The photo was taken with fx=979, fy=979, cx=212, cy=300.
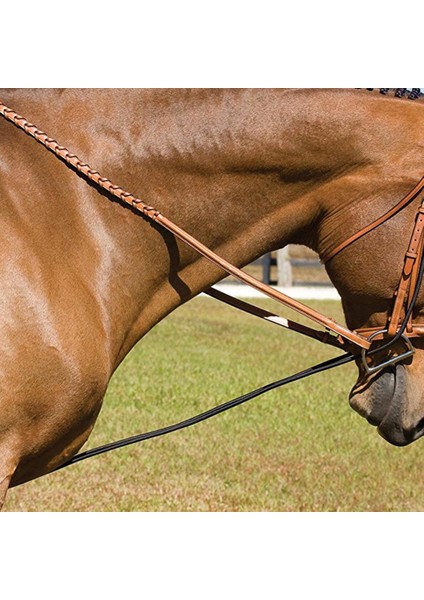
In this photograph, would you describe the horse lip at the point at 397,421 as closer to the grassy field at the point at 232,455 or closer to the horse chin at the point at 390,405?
the horse chin at the point at 390,405

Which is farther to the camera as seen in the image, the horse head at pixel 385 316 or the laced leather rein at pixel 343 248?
the horse head at pixel 385 316

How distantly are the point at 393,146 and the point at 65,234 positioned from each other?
3.71ft

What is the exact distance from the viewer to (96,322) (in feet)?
10.2

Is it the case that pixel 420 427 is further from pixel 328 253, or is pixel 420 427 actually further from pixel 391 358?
pixel 328 253

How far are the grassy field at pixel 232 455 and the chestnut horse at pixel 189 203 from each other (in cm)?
308

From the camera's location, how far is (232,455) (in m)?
7.33

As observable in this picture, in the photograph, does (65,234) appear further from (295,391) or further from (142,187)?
(295,391)

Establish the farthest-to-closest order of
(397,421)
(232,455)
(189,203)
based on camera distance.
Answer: (232,455) < (397,421) < (189,203)

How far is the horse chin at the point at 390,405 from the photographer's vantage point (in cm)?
342

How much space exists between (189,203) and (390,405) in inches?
39.2

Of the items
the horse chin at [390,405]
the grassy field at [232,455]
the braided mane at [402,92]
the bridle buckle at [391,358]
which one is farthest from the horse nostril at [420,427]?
the grassy field at [232,455]

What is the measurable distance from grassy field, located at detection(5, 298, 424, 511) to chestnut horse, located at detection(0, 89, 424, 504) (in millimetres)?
3078

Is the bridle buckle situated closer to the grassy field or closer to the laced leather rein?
the laced leather rein

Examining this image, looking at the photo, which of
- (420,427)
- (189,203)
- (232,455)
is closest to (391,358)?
(420,427)
